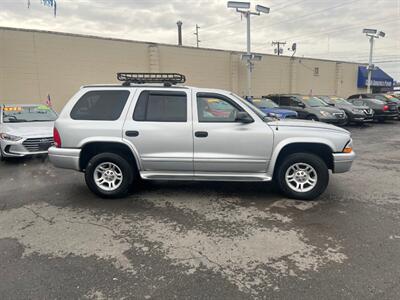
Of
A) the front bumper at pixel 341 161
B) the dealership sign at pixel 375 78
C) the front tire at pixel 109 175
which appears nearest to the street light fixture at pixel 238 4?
the front bumper at pixel 341 161

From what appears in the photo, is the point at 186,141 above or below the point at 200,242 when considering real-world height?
above

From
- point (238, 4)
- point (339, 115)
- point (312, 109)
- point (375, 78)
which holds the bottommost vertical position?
point (339, 115)

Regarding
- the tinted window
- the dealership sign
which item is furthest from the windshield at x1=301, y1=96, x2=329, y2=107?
the dealership sign

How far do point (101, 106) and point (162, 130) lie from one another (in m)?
1.09

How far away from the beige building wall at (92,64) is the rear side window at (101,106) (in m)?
13.9

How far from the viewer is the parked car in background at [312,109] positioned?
14.9 meters

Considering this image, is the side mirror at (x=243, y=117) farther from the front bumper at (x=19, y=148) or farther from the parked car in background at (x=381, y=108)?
the parked car in background at (x=381, y=108)

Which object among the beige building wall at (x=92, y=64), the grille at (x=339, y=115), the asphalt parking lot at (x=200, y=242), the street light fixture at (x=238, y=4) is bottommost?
the asphalt parking lot at (x=200, y=242)

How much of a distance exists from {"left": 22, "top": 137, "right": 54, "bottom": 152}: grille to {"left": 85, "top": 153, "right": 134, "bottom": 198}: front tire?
355cm

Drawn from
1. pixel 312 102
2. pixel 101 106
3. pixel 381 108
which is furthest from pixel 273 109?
pixel 101 106

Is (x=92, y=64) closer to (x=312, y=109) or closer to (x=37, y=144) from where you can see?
(x=37, y=144)

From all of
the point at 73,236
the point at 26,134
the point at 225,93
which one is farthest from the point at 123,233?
the point at 26,134

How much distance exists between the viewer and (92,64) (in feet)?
63.0

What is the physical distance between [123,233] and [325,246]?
7.77 feet
